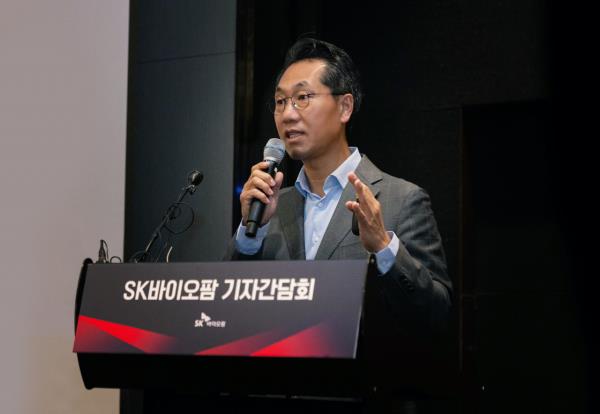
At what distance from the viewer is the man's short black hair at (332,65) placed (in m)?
2.42

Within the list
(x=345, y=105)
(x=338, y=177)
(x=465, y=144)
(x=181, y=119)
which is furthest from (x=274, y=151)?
(x=465, y=144)

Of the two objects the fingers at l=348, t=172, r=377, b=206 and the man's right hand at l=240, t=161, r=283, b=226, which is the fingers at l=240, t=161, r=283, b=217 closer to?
the man's right hand at l=240, t=161, r=283, b=226

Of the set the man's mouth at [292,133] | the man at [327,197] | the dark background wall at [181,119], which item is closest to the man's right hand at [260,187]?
the man at [327,197]

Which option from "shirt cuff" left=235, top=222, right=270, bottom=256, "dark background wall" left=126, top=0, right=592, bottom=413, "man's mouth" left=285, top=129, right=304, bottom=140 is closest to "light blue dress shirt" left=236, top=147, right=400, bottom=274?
"shirt cuff" left=235, top=222, right=270, bottom=256

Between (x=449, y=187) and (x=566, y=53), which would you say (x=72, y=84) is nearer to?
(x=449, y=187)

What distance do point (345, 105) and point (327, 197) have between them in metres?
0.27

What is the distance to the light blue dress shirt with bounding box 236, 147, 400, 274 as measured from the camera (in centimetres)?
223

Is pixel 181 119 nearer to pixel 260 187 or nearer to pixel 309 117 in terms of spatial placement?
pixel 309 117

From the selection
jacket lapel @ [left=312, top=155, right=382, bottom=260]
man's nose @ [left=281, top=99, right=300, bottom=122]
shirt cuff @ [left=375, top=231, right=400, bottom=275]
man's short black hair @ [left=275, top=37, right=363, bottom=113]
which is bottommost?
shirt cuff @ [left=375, top=231, right=400, bottom=275]

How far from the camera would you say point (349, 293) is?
1654 millimetres

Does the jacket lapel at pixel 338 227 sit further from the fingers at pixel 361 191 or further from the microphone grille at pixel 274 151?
the fingers at pixel 361 191

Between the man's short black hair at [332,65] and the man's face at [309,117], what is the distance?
2 cm

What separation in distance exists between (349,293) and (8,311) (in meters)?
1.67

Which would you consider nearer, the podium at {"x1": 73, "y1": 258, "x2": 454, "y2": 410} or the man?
the podium at {"x1": 73, "y1": 258, "x2": 454, "y2": 410}
